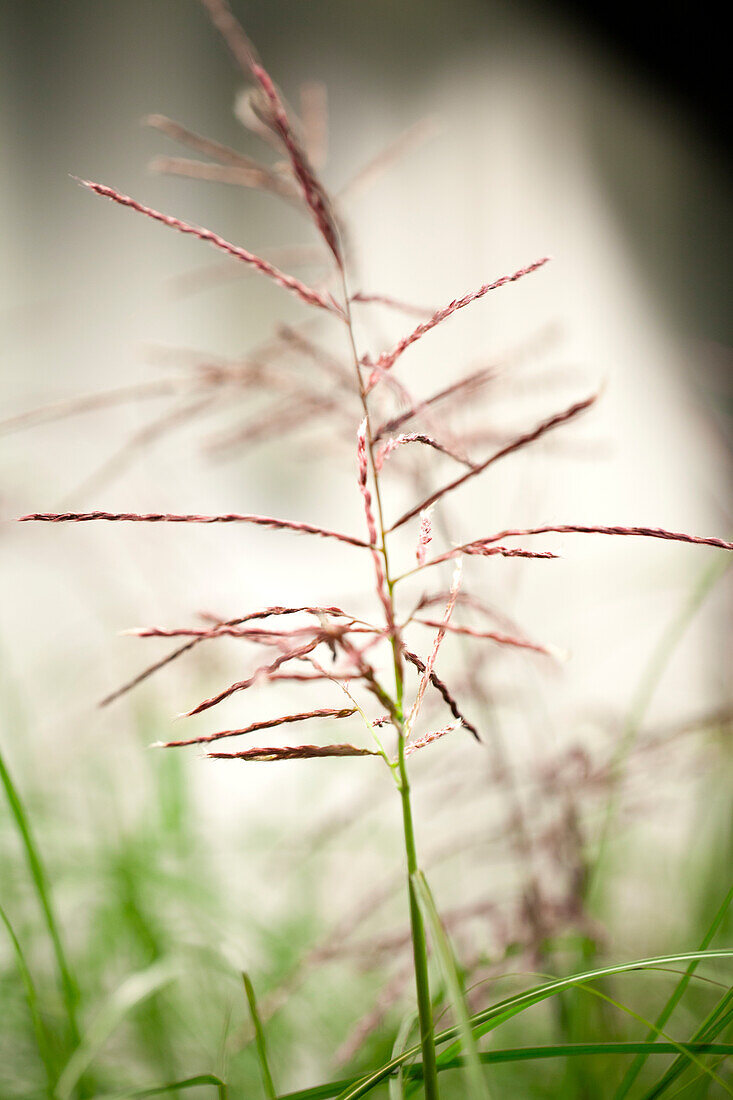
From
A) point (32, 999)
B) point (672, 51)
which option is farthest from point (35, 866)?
point (672, 51)

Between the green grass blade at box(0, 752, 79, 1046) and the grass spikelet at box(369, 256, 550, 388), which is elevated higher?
the grass spikelet at box(369, 256, 550, 388)

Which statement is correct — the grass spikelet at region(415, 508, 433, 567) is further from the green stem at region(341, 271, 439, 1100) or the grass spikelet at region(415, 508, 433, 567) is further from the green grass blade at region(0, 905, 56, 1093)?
the green grass blade at region(0, 905, 56, 1093)

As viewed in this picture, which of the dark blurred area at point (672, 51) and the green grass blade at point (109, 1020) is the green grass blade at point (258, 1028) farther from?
the dark blurred area at point (672, 51)

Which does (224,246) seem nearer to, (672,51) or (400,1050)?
(400,1050)

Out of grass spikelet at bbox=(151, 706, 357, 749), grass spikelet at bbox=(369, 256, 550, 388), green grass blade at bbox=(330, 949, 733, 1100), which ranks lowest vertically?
green grass blade at bbox=(330, 949, 733, 1100)

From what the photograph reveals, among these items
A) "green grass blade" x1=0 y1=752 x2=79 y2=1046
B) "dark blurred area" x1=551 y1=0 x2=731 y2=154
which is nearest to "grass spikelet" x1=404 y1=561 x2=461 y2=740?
"green grass blade" x1=0 y1=752 x2=79 y2=1046

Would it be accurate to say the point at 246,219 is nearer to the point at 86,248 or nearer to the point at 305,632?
the point at 86,248

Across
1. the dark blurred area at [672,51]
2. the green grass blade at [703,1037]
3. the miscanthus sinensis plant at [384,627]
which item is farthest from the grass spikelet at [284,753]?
the dark blurred area at [672,51]

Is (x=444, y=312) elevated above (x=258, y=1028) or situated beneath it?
elevated above

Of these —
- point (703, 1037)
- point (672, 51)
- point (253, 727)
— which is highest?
point (672, 51)

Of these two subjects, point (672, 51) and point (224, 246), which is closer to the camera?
point (224, 246)

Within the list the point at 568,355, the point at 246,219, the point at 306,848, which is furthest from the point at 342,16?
the point at 306,848
